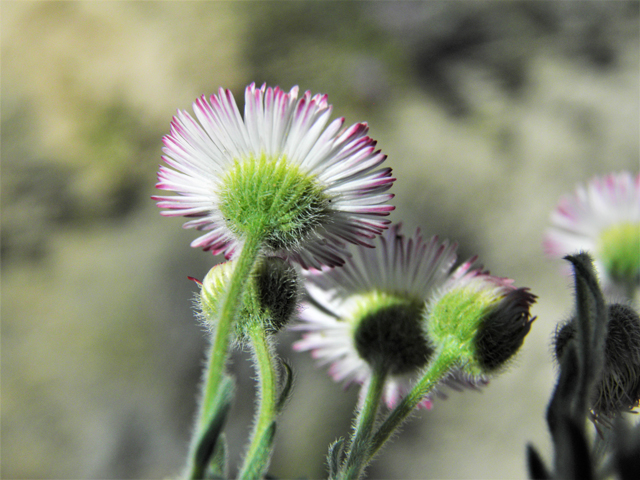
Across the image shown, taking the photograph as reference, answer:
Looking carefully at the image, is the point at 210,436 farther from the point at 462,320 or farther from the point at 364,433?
the point at 462,320

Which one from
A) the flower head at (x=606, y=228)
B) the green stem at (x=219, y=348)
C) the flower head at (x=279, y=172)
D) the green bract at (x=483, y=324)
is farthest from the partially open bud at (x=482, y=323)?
the flower head at (x=606, y=228)

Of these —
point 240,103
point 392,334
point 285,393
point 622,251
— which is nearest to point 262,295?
point 285,393

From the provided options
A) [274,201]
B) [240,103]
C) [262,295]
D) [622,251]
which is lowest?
[262,295]

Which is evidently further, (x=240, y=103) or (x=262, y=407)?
(x=240, y=103)

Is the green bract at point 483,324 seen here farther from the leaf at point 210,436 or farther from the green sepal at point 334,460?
the leaf at point 210,436

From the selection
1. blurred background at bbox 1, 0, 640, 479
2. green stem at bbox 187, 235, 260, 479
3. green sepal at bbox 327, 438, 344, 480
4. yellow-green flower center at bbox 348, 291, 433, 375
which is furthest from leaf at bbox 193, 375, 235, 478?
blurred background at bbox 1, 0, 640, 479

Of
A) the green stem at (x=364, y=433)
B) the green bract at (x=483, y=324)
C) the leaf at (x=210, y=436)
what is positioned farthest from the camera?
the green bract at (x=483, y=324)
